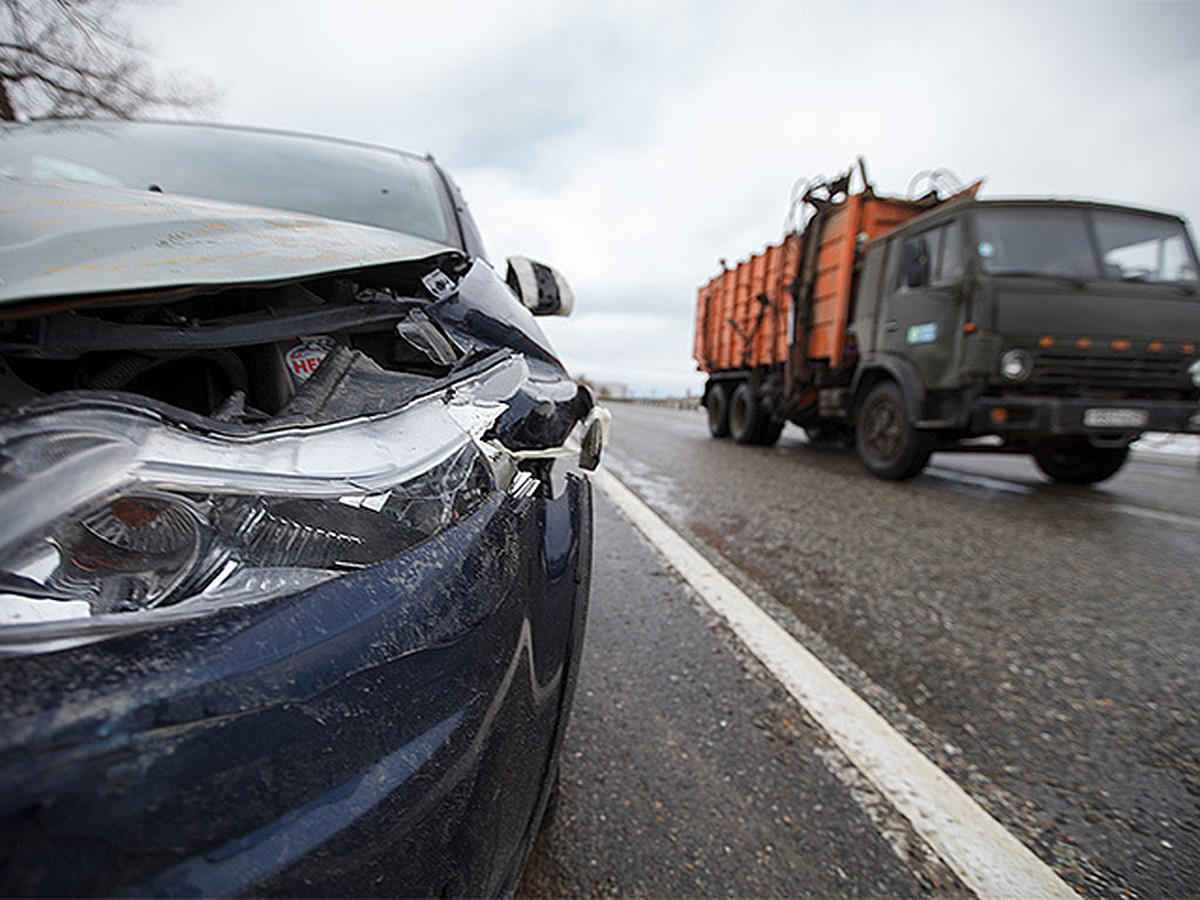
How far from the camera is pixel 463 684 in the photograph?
649 millimetres

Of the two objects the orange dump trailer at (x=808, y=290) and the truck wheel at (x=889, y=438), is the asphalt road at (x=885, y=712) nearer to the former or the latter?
the truck wheel at (x=889, y=438)

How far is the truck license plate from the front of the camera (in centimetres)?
455

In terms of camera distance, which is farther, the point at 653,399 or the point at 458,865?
the point at 653,399

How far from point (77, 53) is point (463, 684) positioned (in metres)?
10.4

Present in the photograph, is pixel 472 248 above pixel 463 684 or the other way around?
above

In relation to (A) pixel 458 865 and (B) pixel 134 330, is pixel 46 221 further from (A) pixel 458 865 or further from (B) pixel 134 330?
(A) pixel 458 865

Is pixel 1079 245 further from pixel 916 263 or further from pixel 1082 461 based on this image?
pixel 1082 461

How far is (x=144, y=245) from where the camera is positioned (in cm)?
74

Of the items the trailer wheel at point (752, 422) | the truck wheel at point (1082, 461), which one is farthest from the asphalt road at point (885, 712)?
the trailer wheel at point (752, 422)

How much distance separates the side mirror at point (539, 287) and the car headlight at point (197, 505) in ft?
3.36

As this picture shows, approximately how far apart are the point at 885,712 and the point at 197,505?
1.71 m

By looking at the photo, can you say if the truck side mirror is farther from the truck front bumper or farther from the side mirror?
the side mirror

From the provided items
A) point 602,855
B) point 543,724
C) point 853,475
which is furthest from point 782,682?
point 853,475

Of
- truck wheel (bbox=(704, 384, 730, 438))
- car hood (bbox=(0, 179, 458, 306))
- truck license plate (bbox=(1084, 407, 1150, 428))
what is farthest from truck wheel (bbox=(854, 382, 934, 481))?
car hood (bbox=(0, 179, 458, 306))
